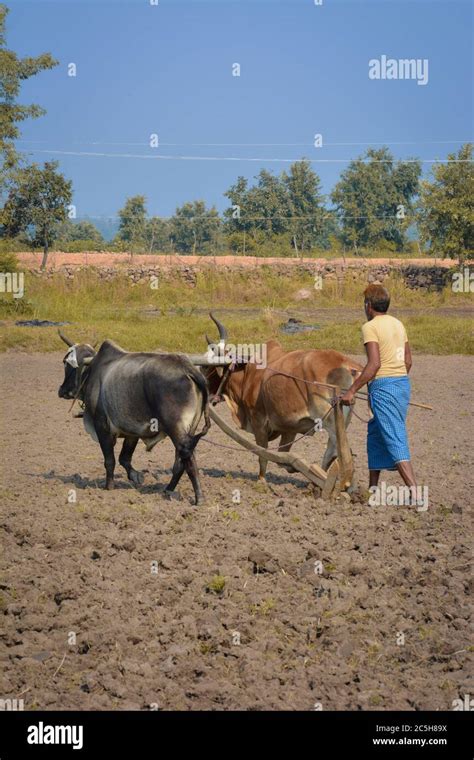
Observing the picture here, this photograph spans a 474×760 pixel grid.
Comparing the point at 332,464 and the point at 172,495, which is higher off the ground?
the point at 332,464

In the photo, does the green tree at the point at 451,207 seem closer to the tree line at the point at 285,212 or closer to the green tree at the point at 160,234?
the tree line at the point at 285,212

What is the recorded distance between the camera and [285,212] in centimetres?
5144

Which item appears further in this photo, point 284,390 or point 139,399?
point 284,390

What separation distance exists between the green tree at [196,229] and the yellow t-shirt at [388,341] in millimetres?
52072

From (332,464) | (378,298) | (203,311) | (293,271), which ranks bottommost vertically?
(332,464)

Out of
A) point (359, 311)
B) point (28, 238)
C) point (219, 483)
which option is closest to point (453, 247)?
point (359, 311)

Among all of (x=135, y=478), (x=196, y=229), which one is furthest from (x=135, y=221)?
(x=135, y=478)

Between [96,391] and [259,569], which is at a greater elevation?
[96,391]

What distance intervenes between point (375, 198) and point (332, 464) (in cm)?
4675

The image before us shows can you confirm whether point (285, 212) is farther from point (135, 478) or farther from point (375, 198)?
Result: point (135, 478)
